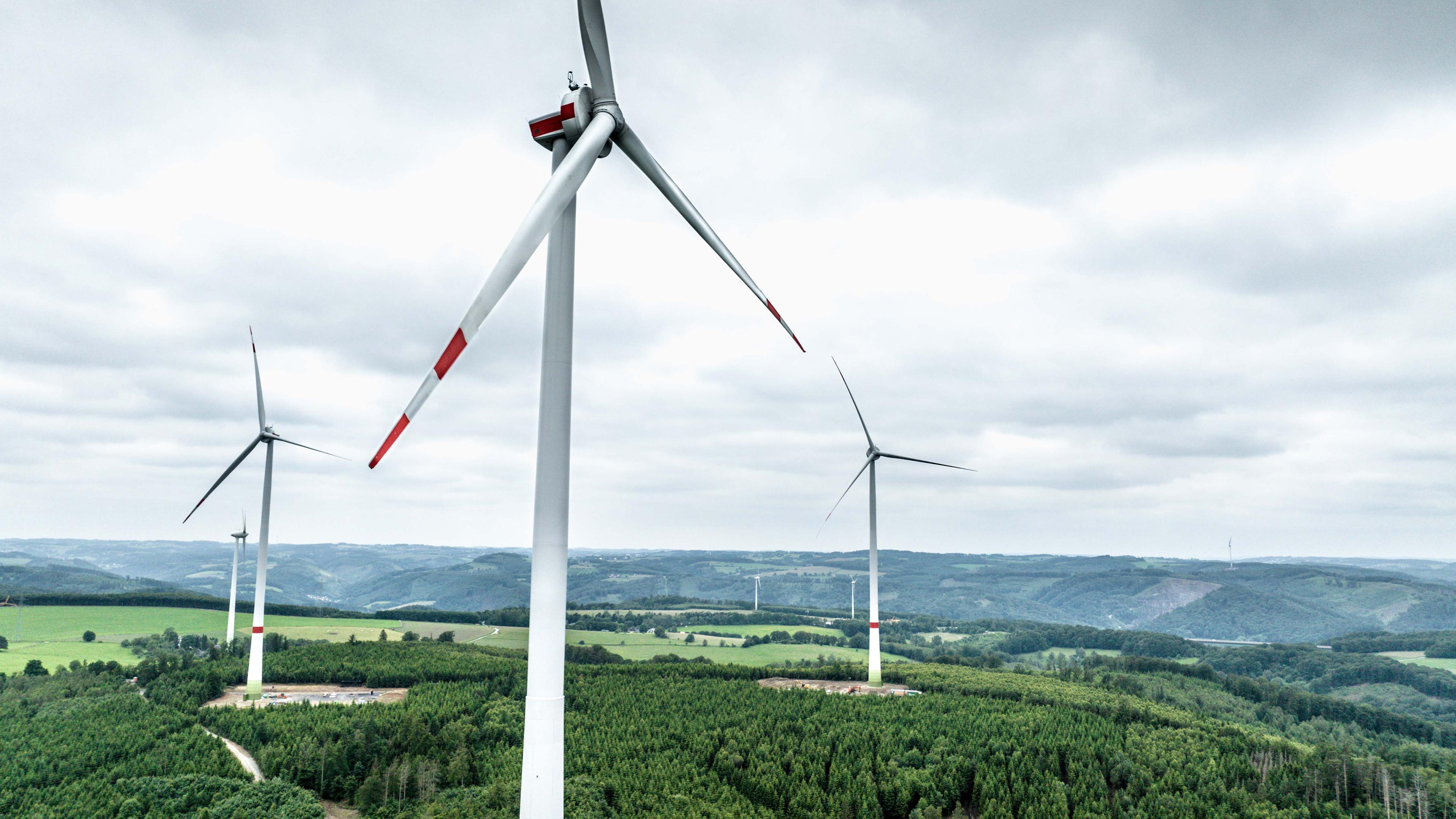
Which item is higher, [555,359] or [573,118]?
[573,118]

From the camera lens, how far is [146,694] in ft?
450

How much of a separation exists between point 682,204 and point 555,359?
8.65 metres

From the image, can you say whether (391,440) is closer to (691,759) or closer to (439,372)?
(439,372)

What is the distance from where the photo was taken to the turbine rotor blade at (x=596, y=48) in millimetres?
28688

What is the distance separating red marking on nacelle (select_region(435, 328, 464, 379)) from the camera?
19078 mm

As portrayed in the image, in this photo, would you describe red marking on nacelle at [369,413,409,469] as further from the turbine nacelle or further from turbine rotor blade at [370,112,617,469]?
the turbine nacelle

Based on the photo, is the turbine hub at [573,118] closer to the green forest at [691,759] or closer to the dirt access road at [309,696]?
the green forest at [691,759]

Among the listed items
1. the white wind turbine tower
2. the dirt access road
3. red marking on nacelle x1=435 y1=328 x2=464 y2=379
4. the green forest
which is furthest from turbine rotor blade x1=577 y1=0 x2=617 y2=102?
the dirt access road

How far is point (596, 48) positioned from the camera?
28.8 metres

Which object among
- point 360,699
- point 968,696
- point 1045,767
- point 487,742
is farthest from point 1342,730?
point 360,699

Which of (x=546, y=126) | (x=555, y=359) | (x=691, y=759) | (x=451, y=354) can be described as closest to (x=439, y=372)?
(x=451, y=354)

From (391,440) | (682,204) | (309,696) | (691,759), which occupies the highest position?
(682,204)

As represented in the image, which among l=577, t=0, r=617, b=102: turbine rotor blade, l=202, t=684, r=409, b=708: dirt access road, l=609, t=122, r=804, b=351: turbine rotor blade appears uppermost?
l=577, t=0, r=617, b=102: turbine rotor blade

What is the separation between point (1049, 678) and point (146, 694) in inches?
7307
